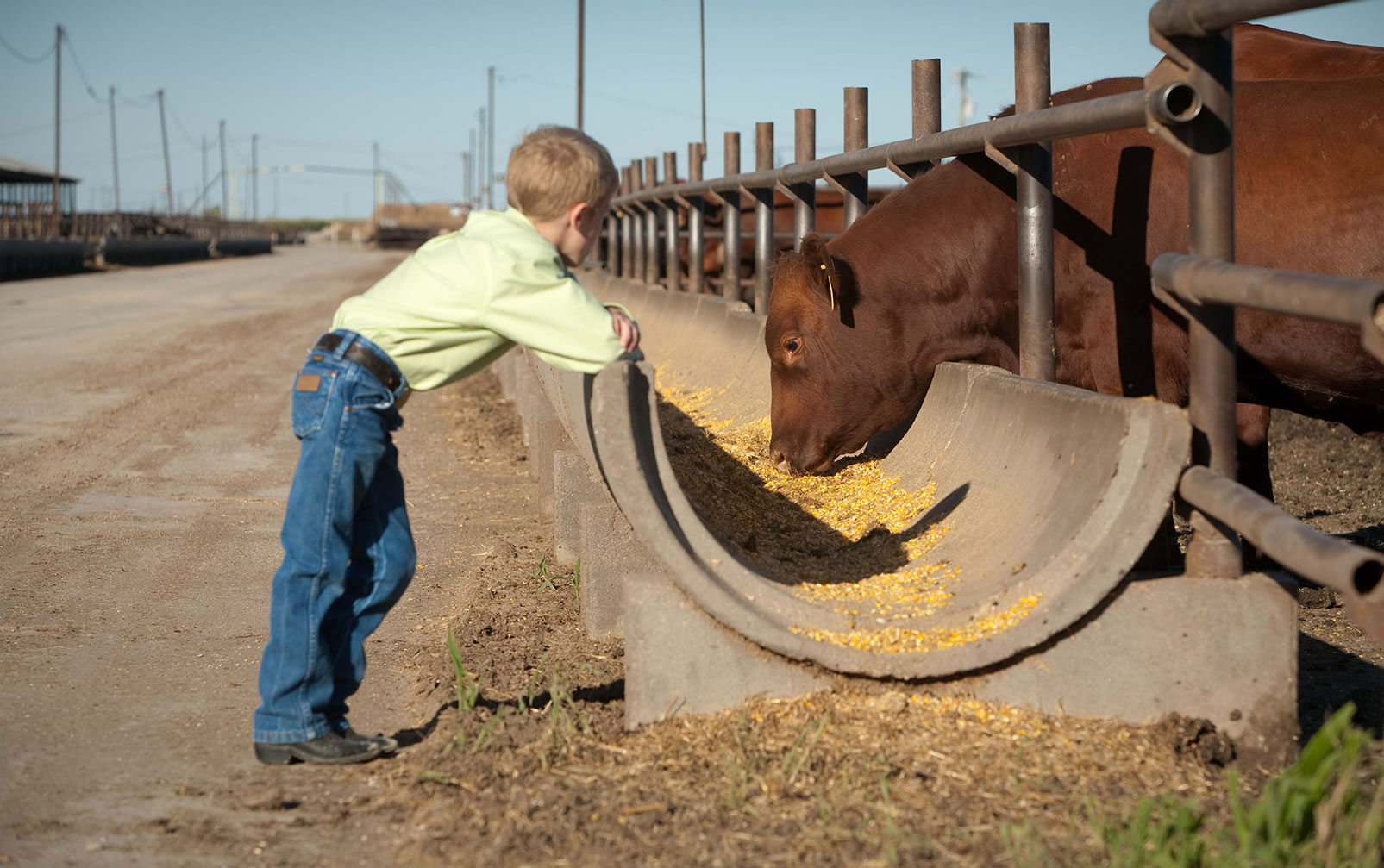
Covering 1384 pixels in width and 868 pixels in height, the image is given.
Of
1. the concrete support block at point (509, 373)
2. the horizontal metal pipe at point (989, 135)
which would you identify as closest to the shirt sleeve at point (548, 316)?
the horizontal metal pipe at point (989, 135)

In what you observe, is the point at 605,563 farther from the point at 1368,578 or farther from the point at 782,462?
the point at 1368,578

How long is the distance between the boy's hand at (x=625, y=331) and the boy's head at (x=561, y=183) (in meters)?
0.26

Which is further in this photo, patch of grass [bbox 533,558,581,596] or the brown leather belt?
patch of grass [bbox 533,558,581,596]

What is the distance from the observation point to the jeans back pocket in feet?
9.53

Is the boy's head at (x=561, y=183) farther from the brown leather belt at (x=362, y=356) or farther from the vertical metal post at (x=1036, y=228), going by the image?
the vertical metal post at (x=1036, y=228)

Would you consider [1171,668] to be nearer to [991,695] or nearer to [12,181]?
[991,695]

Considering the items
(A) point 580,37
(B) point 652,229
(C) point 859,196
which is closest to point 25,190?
(A) point 580,37

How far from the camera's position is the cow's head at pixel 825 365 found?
199 inches

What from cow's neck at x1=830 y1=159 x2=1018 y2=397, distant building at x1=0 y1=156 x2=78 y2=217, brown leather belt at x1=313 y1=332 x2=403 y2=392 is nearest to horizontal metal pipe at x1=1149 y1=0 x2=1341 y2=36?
brown leather belt at x1=313 y1=332 x2=403 y2=392

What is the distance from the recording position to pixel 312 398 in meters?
2.93

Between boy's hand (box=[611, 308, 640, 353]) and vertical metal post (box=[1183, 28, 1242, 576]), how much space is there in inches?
48.4

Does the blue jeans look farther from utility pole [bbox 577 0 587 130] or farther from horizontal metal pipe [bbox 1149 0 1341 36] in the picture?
utility pole [bbox 577 0 587 130]

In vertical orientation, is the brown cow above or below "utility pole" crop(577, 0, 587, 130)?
below

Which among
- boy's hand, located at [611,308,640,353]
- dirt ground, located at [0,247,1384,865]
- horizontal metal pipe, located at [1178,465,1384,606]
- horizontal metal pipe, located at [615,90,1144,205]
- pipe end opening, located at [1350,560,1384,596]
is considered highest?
horizontal metal pipe, located at [615,90,1144,205]
